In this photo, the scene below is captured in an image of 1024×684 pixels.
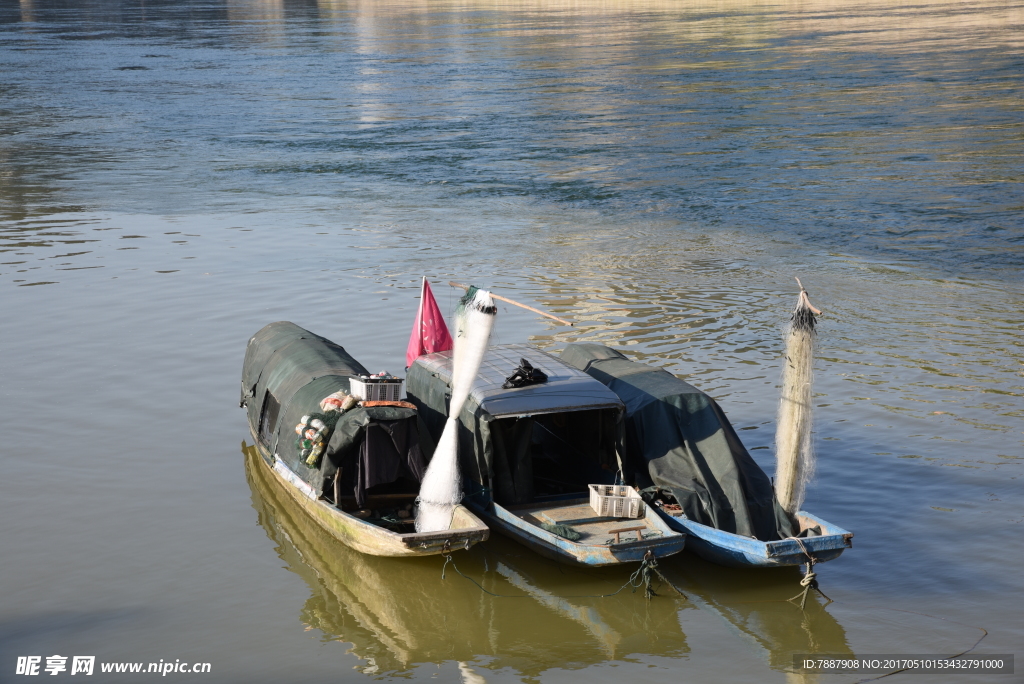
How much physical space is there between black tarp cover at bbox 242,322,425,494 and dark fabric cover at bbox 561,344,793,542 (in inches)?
90.8

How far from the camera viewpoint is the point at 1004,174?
3061cm

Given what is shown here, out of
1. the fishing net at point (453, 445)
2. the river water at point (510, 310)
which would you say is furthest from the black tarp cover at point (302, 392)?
the river water at point (510, 310)

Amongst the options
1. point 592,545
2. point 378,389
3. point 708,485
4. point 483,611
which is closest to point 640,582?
point 592,545

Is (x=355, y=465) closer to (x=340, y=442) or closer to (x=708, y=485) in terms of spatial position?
(x=340, y=442)

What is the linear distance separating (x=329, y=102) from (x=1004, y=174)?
87.3 feet

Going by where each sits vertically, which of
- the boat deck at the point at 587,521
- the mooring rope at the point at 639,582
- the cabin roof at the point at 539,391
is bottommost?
the mooring rope at the point at 639,582

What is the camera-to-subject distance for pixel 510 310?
20.1m

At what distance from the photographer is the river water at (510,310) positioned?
34.5ft

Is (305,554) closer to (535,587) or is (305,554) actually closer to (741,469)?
(535,587)

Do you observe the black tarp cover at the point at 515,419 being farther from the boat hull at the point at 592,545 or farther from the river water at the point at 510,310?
the river water at the point at 510,310

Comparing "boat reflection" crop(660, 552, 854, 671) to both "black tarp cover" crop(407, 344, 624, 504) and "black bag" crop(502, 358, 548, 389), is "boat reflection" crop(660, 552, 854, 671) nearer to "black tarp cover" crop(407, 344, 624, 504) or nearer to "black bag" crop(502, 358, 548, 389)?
"black tarp cover" crop(407, 344, 624, 504)

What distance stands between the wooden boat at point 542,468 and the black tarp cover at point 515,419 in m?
0.01
